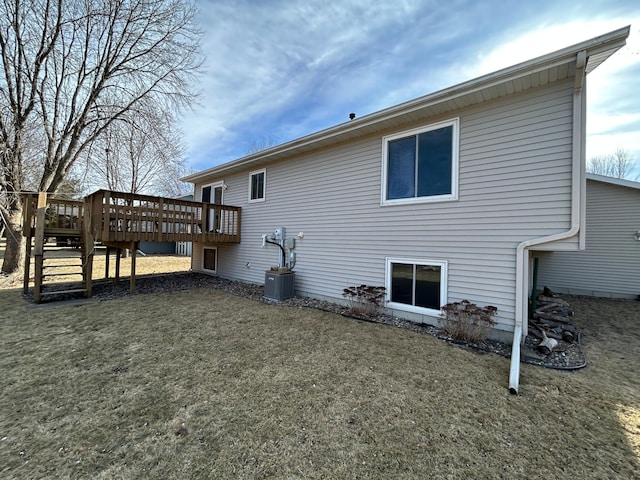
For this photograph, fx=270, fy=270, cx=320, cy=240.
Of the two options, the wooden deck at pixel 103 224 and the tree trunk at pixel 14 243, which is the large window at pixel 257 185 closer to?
the wooden deck at pixel 103 224

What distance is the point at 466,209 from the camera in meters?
4.55

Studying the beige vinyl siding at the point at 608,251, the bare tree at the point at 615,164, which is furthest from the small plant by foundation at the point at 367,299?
the bare tree at the point at 615,164

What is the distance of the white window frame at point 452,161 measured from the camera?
183 inches

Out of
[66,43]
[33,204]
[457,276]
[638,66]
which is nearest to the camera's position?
[457,276]

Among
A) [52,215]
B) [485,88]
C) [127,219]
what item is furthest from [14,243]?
[485,88]

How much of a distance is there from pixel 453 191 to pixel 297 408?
411 centimetres

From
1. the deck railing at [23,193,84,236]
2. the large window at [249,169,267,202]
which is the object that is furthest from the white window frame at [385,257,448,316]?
the deck railing at [23,193,84,236]

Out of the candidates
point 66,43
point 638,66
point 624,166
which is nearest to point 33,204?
point 66,43

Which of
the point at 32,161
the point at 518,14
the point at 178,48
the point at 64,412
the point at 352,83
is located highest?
the point at 178,48

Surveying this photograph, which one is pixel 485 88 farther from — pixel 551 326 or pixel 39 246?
pixel 39 246

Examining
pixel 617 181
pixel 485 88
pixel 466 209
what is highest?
pixel 485 88

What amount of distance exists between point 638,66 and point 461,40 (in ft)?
11.1

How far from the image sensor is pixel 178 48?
30.0 feet

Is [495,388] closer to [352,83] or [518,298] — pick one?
[518,298]
